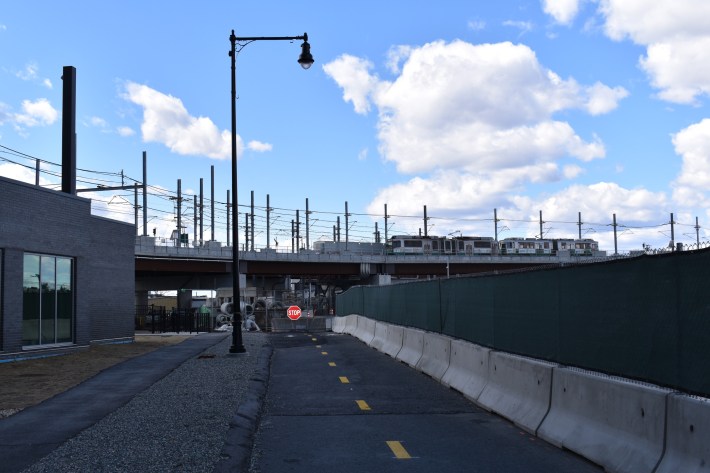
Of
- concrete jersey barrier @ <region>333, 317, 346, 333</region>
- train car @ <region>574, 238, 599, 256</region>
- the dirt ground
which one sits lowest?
concrete jersey barrier @ <region>333, 317, 346, 333</region>

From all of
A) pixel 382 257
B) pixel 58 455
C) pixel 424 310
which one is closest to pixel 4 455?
pixel 58 455

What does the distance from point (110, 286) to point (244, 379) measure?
53.5ft

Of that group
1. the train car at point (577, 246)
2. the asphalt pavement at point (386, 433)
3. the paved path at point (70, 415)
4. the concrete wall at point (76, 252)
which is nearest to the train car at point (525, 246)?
the train car at point (577, 246)

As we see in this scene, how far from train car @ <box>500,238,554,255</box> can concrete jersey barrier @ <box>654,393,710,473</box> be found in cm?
8813

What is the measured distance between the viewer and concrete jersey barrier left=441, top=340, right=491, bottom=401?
38.0 feet

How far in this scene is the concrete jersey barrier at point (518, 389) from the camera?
891 centimetres

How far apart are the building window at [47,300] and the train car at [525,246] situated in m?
75.4

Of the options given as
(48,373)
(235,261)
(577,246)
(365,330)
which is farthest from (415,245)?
(48,373)

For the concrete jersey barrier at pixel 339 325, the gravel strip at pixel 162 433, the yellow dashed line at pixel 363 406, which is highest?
the gravel strip at pixel 162 433

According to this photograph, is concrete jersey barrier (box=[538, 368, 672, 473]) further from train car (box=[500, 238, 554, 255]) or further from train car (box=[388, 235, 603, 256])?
train car (box=[500, 238, 554, 255])

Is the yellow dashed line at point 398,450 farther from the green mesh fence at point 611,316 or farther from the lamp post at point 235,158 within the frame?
the lamp post at point 235,158

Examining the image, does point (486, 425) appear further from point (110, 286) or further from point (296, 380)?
point (110, 286)

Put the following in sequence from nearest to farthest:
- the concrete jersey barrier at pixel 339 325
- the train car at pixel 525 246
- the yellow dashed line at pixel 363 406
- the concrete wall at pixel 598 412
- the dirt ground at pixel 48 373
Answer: the concrete wall at pixel 598 412 → the yellow dashed line at pixel 363 406 → the dirt ground at pixel 48 373 → the concrete jersey barrier at pixel 339 325 → the train car at pixel 525 246

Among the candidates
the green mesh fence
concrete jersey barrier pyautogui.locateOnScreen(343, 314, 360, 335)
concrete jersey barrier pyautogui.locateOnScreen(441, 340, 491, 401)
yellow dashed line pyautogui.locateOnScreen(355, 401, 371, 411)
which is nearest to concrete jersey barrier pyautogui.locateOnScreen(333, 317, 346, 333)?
concrete jersey barrier pyautogui.locateOnScreen(343, 314, 360, 335)
